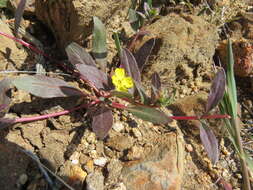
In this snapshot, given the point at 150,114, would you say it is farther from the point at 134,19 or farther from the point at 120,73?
the point at 134,19

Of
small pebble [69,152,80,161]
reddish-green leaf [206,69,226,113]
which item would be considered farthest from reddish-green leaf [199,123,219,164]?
small pebble [69,152,80,161]

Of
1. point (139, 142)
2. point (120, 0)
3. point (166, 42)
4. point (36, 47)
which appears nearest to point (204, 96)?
point (166, 42)

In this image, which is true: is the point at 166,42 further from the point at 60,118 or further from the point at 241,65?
the point at 60,118

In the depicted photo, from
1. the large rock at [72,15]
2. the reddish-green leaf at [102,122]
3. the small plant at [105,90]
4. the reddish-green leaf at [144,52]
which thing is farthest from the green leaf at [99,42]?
the reddish-green leaf at [102,122]

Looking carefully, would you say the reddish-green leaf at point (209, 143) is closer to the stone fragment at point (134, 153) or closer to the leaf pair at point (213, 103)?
the leaf pair at point (213, 103)

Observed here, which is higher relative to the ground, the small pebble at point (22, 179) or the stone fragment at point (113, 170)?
the small pebble at point (22, 179)
